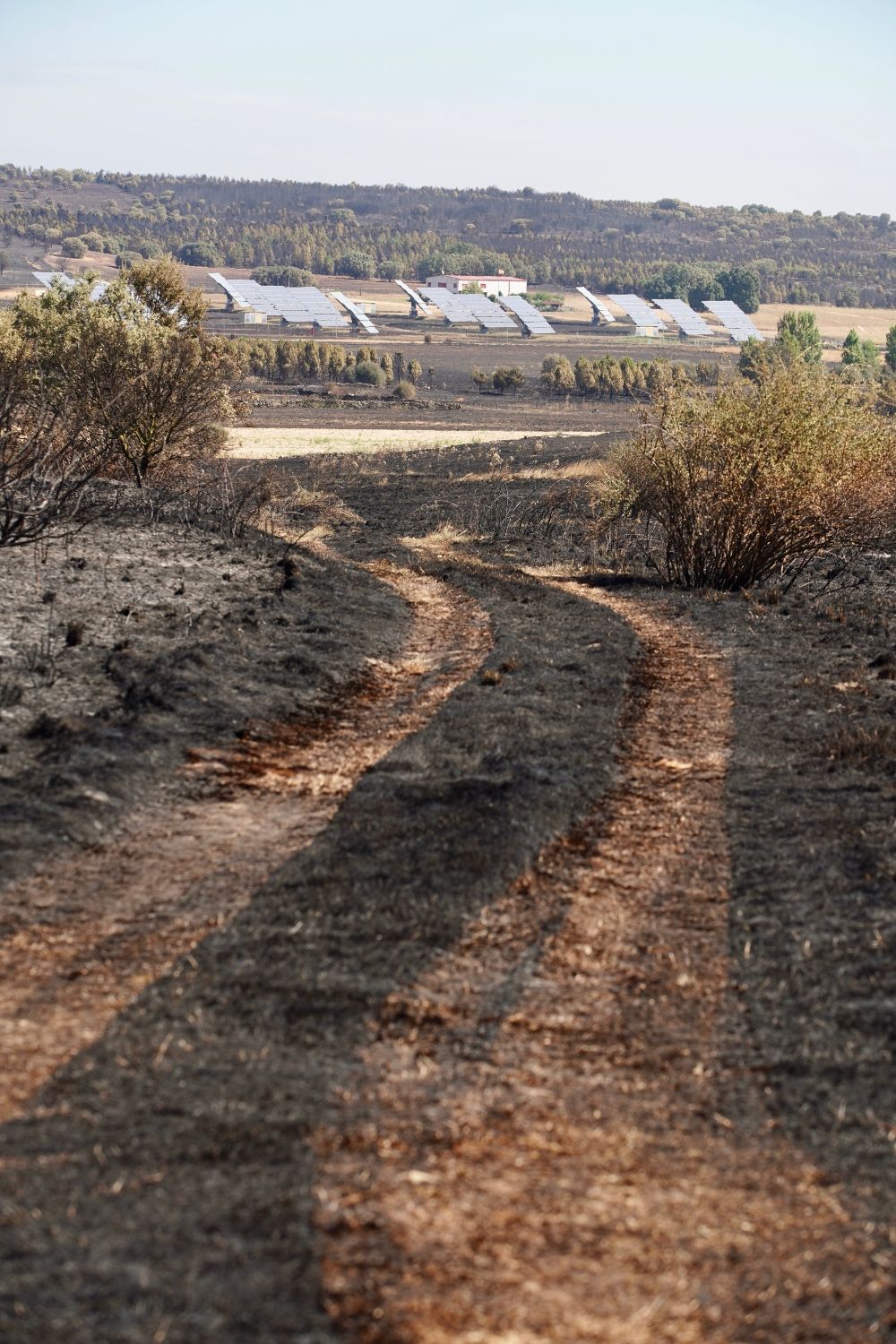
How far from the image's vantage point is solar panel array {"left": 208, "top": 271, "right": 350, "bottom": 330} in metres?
142

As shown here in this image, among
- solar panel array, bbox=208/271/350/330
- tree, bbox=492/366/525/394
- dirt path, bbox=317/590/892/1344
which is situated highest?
solar panel array, bbox=208/271/350/330

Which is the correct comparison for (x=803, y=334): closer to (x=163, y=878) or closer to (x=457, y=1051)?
(x=163, y=878)

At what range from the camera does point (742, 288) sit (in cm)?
19550

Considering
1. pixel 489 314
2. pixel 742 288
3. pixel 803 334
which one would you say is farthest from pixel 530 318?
pixel 803 334

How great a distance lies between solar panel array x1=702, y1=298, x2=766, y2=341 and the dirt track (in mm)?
148907

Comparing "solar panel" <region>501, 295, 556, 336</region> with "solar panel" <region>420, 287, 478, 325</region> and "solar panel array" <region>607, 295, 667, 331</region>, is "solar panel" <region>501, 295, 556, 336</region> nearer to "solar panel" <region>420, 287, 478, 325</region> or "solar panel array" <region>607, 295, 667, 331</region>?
"solar panel" <region>420, 287, 478, 325</region>

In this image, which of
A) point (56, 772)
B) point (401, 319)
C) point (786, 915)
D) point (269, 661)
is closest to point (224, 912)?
point (56, 772)

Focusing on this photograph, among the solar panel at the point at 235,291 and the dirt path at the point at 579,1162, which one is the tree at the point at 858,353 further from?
the dirt path at the point at 579,1162

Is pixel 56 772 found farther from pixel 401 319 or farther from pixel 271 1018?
pixel 401 319

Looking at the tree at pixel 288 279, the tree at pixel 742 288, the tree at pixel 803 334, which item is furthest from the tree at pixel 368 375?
the tree at pixel 742 288

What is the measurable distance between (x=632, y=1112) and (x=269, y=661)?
9.53m

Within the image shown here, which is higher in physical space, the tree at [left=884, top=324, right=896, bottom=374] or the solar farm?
the solar farm

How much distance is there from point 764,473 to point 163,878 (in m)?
15.0

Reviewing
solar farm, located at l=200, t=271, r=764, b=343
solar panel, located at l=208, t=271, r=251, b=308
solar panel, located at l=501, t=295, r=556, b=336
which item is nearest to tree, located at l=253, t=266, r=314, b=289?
solar farm, located at l=200, t=271, r=764, b=343
